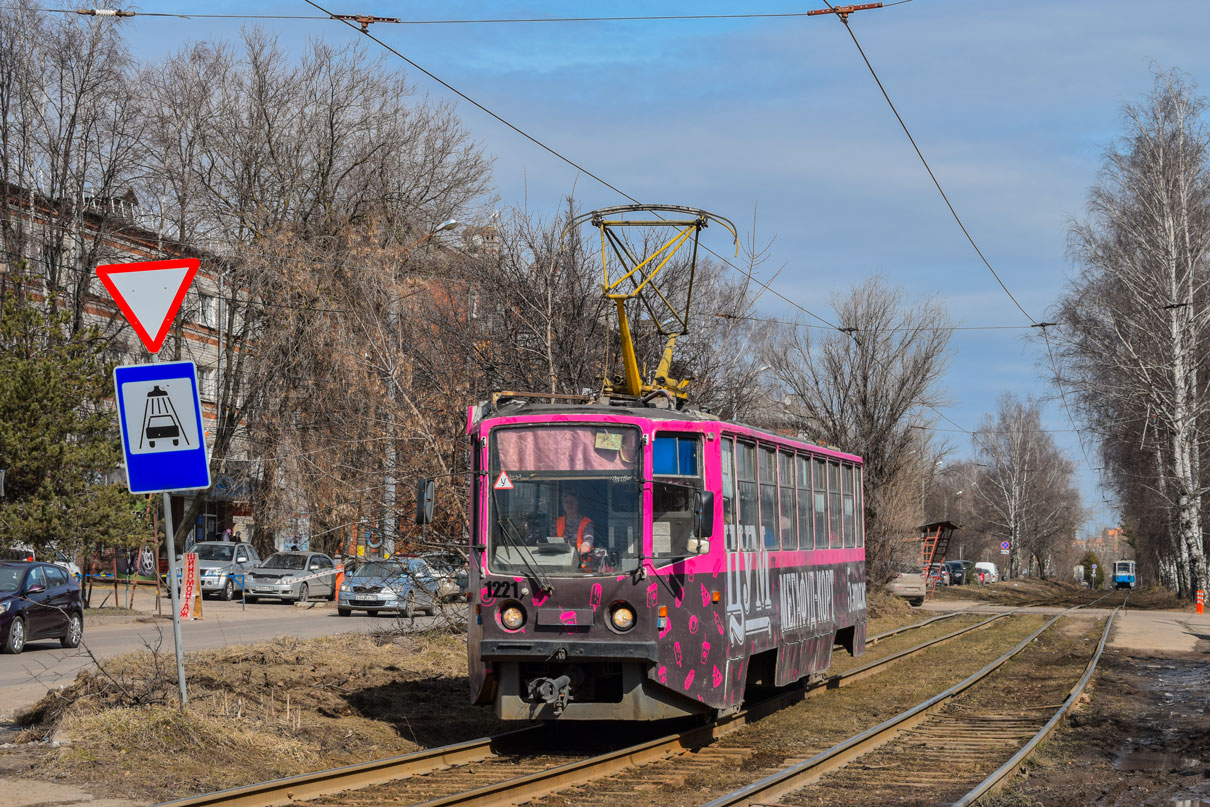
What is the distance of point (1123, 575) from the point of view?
3349 inches

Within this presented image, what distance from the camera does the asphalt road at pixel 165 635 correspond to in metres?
14.8

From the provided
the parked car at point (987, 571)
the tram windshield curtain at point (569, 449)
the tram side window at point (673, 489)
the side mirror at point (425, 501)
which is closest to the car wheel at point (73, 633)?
the side mirror at point (425, 501)

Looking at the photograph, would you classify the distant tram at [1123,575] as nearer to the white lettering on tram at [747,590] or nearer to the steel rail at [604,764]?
the steel rail at [604,764]

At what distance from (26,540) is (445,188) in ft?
57.1

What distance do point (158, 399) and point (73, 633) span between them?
12140 millimetres

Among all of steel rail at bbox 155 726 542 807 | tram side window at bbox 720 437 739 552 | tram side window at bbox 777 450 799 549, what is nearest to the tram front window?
tram side window at bbox 720 437 739 552

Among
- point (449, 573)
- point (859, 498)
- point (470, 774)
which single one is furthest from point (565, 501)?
point (449, 573)

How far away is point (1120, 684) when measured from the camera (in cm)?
1736

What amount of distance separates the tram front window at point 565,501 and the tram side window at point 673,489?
17cm

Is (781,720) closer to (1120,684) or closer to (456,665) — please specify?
(456,665)

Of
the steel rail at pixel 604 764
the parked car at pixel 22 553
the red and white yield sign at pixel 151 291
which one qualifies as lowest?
the steel rail at pixel 604 764

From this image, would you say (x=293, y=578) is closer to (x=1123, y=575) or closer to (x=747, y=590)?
(x=747, y=590)

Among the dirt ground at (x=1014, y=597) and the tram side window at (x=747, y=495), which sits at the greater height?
the tram side window at (x=747, y=495)

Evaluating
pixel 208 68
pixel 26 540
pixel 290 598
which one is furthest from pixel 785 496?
pixel 208 68
